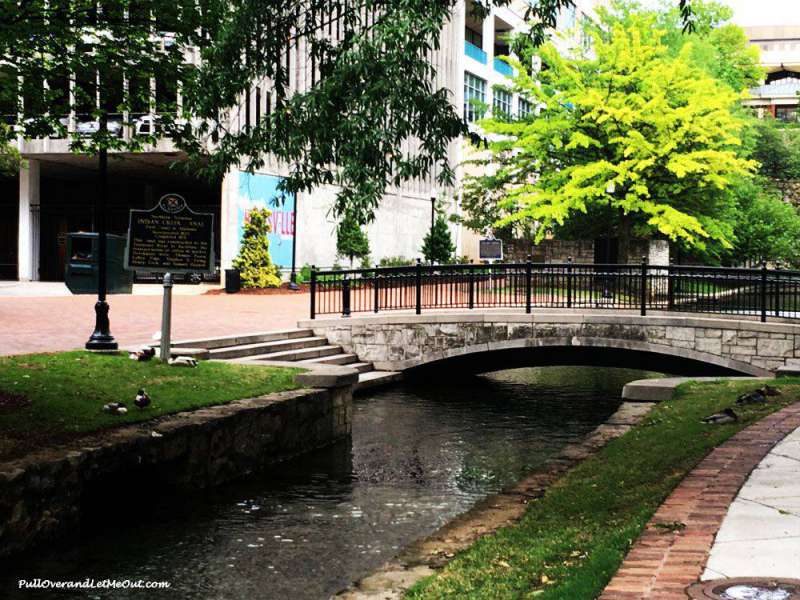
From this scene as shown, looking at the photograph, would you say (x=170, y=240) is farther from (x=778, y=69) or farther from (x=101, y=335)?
(x=778, y=69)

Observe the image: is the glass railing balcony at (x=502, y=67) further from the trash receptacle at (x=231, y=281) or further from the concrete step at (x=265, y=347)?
the concrete step at (x=265, y=347)

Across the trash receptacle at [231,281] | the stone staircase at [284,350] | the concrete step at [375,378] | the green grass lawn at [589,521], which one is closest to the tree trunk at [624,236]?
the trash receptacle at [231,281]

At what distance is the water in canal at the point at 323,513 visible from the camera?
803 centimetres

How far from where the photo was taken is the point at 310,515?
1012cm

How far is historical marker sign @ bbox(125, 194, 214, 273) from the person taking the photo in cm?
1412

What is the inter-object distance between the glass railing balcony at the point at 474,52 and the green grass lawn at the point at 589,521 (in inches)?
1722

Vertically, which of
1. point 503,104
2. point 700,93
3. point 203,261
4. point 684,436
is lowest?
point 684,436

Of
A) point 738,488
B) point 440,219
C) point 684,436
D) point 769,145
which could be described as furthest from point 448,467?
point 769,145

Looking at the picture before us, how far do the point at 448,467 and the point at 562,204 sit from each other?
19692 mm

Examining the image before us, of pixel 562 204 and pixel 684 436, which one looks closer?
pixel 684 436

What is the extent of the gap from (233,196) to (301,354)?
1803 centimetres

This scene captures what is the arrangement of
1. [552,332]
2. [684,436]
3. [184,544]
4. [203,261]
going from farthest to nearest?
[552,332] < [203,261] < [684,436] < [184,544]

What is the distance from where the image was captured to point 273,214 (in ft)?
125

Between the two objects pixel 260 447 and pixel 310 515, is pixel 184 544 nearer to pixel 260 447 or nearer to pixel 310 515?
pixel 310 515
